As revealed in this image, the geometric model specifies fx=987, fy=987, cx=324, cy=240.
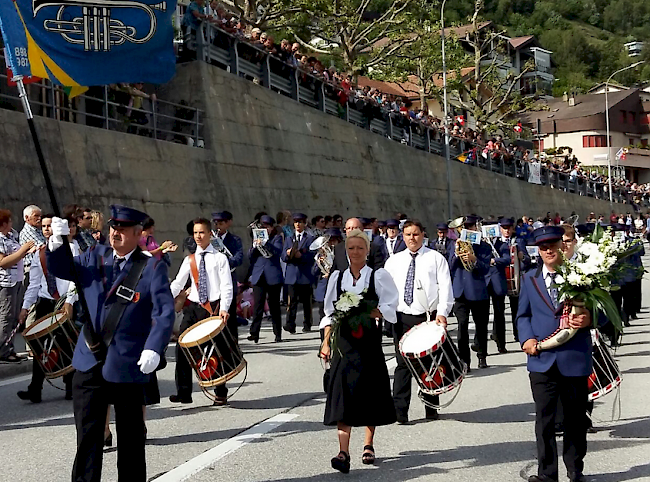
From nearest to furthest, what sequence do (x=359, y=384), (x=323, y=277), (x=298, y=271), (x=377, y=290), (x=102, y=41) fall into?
(x=359, y=384) < (x=377, y=290) < (x=102, y=41) < (x=323, y=277) < (x=298, y=271)

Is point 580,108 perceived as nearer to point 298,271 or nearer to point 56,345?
point 298,271

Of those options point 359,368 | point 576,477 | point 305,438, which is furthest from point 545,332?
point 305,438

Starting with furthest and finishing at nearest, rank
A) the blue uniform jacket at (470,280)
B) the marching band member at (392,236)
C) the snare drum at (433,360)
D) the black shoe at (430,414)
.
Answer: the marching band member at (392,236) < the blue uniform jacket at (470,280) < the black shoe at (430,414) < the snare drum at (433,360)

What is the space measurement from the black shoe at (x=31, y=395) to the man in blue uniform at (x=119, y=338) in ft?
13.5

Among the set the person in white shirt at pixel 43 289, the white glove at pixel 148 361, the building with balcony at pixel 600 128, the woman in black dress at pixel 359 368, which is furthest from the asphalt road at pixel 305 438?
the building with balcony at pixel 600 128

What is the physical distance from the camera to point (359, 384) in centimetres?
712

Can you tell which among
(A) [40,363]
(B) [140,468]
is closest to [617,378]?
(B) [140,468]

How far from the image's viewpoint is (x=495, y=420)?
8.94m

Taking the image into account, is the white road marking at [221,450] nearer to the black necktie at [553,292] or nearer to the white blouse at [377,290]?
the white blouse at [377,290]

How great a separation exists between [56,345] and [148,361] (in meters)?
3.70

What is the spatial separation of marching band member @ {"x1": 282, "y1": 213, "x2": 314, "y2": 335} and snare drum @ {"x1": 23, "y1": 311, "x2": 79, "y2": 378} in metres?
8.01

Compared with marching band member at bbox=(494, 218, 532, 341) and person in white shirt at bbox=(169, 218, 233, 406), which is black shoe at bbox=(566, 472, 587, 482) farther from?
marching band member at bbox=(494, 218, 532, 341)

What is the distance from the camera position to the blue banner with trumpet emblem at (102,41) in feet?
36.7

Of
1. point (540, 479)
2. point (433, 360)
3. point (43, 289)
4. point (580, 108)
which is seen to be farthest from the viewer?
point (580, 108)
